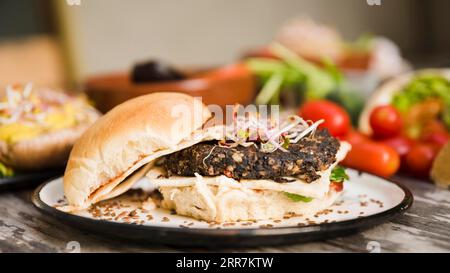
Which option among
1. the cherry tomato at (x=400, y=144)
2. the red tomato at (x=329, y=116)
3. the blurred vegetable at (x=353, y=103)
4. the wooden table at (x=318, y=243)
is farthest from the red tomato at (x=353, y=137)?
the wooden table at (x=318, y=243)

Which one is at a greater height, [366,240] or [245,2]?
[245,2]

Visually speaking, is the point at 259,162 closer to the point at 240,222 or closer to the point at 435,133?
the point at 240,222

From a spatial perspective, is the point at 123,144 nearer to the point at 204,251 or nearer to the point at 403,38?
the point at 204,251

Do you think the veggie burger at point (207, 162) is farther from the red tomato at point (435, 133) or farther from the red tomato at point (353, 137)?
the red tomato at point (435, 133)

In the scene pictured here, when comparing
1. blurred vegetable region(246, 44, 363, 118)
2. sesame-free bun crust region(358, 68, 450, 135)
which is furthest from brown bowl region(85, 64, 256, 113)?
sesame-free bun crust region(358, 68, 450, 135)

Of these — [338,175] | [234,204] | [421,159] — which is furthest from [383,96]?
[234,204]
